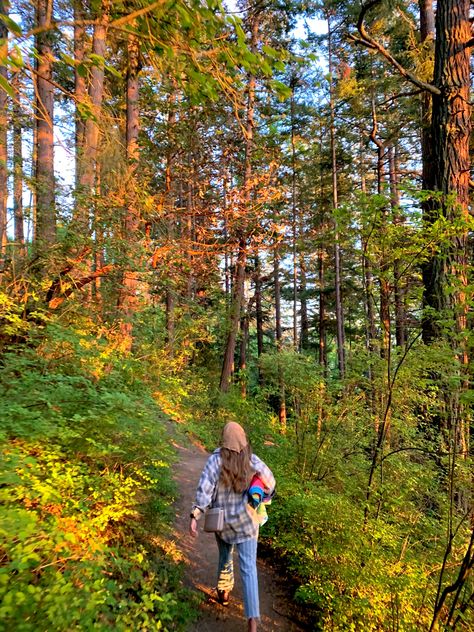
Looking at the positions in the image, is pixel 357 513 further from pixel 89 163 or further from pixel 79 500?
pixel 89 163

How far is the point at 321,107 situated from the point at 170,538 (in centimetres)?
1660

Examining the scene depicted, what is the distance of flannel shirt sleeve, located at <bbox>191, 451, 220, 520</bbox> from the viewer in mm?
3049

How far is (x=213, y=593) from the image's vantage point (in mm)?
3570

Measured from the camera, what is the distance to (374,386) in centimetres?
425

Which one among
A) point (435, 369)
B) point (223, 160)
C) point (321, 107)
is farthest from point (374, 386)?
point (321, 107)

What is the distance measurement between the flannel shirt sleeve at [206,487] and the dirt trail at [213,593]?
43.1 inches

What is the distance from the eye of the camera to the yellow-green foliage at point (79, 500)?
168cm

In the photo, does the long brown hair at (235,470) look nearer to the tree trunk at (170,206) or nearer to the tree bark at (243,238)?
the tree trunk at (170,206)

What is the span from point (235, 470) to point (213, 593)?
5.25 ft

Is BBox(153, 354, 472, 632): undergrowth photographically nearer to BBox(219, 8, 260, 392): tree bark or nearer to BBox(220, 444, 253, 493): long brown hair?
BBox(220, 444, 253, 493): long brown hair

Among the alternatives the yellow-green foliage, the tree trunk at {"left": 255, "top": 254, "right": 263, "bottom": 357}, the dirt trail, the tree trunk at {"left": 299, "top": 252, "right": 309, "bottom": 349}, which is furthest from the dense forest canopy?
the tree trunk at {"left": 299, "top": 252, "right": 309, "bottom": 349}

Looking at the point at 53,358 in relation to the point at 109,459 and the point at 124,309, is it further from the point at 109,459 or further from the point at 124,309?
the point at 124,309

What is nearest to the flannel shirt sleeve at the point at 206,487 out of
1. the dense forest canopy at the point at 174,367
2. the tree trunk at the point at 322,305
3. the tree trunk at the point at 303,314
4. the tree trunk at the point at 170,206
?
the dense forest canopy at the point at 174,367

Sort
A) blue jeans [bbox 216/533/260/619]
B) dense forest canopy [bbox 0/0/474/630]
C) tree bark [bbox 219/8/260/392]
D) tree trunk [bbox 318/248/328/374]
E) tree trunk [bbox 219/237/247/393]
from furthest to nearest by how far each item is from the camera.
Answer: tree trunk [bbox 318/248/328/374], tree trunk [bbox 219/237/247/393], tree bark [bbox 219/8/260/392], blue jeans [bbox 216/533/260/619], dense forest canopy [bbox 0/0/474/630]
